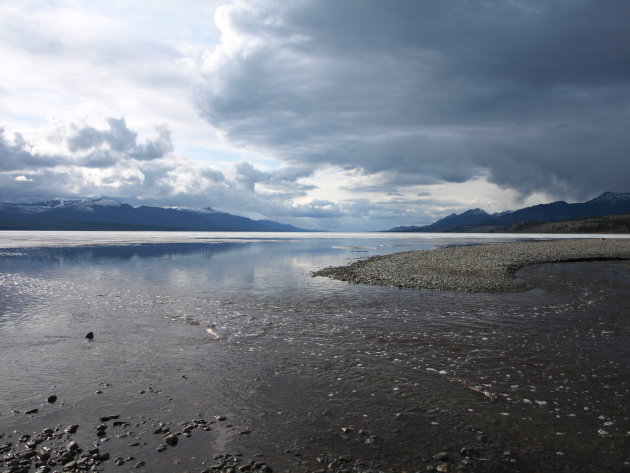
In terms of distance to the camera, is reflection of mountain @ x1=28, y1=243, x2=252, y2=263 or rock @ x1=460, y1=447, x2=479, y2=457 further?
reflection of mountain @ x1=28, y1=243, x2=252, y2=263

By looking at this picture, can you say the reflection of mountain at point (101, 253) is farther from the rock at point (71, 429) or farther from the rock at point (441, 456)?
the rock at point (441, 456)

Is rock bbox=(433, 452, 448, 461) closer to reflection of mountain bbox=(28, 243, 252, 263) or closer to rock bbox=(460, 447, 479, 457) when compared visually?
rock bbox=(460, 447, 479, 457)

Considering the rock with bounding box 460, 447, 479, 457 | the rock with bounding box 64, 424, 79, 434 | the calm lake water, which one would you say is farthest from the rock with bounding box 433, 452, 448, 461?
the rock with bounding box 64, 424, 79, 434

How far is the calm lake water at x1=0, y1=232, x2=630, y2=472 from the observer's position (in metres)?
10.1

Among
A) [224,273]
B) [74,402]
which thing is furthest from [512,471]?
[224,273]

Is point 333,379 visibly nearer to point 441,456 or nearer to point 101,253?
point 441,456

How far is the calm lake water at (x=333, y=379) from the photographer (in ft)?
33.1

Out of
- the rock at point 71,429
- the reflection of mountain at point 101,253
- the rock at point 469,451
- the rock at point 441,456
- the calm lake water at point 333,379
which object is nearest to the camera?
the rock at point 441,456

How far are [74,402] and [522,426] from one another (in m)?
13.5

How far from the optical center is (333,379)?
14625mm

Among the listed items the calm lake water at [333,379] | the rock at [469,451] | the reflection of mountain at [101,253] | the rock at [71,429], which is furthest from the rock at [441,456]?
the reflection of mountain at [101,253]

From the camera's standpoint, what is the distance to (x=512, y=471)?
29.8ft

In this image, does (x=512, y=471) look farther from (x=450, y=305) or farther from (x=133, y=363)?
(x=450, y=305)

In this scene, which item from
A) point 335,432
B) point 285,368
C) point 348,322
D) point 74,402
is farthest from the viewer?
point 348,322
